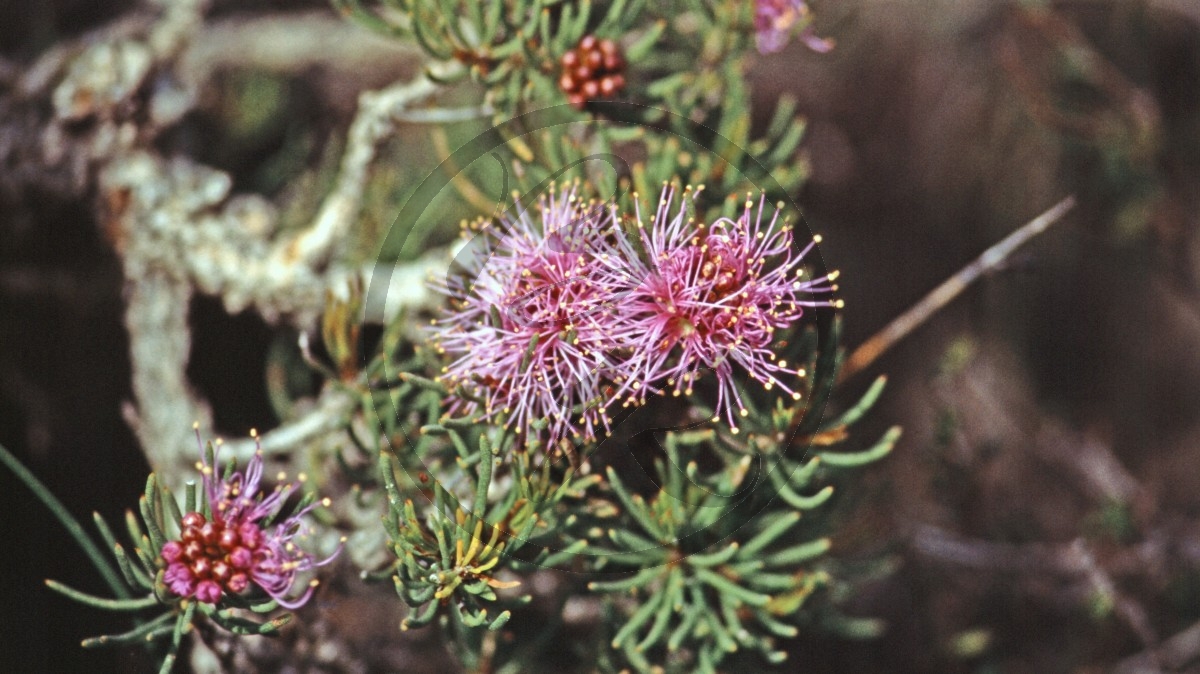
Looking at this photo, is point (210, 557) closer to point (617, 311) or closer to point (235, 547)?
point (235, 547)

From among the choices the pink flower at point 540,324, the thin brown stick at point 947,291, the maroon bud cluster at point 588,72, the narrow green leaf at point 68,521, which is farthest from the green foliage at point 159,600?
the thin brown stick at point 947,291

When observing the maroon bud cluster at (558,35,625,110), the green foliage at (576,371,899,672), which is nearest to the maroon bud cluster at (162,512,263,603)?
the green foliage at (576,371,899,672)

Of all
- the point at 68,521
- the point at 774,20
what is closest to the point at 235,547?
the point at 68,521

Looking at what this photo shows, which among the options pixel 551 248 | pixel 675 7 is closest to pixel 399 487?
pixel 551 248

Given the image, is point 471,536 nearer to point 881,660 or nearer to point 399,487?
point 399,487

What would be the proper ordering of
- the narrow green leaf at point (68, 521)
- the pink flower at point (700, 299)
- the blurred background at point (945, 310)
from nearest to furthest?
the pink flower at point (700, 299) → the narrow green leaf at point (68, 521) → the blurred background at point (945, 310)

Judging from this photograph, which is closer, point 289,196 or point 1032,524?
point 289,196

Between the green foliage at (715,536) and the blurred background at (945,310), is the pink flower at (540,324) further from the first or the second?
the blurred background at (945,310)
